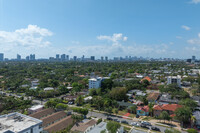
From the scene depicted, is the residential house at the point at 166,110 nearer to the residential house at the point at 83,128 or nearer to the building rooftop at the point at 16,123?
the residential house at the point at 83,128

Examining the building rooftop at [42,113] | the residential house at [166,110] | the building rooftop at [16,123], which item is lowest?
the building rooftop at [42,113]

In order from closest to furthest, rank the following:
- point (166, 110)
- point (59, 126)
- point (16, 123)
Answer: point (16, 123), point (59, 126), point (166, 110)

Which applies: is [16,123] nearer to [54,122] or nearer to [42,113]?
[54,122]

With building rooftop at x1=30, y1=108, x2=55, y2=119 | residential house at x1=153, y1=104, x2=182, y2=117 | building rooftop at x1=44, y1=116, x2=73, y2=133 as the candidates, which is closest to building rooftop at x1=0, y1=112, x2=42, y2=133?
building rooftop at x1=44, y1=116, x2=73, y2=133

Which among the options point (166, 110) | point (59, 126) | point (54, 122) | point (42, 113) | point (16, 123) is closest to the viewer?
point (16, 123)

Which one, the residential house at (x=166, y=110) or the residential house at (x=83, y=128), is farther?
the residential house at (x=166, y=110)

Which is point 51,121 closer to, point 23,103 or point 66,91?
point 23,103

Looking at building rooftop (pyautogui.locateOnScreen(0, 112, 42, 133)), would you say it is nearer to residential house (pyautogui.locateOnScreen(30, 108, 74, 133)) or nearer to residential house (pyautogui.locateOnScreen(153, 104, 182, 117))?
residential house (pyautogui.locateOnScreen(30, 108, 74, 133))

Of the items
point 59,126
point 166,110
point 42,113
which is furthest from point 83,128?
point 166,110

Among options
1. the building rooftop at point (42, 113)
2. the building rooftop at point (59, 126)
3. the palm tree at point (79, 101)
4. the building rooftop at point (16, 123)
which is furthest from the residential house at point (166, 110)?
the building rooftop at point (16, 123)
